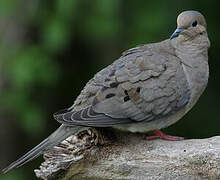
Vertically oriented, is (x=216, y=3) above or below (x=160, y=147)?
above

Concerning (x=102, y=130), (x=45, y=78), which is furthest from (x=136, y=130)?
(x=45, y=78)

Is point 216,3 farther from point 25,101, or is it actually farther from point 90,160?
point 90,160

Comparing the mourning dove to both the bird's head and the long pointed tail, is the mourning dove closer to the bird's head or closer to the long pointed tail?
the long pointed tail

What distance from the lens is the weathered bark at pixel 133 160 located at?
3.41 m

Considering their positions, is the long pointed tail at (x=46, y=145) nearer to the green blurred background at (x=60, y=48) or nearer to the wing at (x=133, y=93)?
the wing at (x=133, y=93)

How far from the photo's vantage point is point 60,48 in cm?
526

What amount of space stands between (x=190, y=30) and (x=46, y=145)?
1412 mm

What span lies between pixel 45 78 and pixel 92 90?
1.45 metres

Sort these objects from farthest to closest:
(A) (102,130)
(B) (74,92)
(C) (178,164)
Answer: (B) (74,92), (A) (102,130), (C) (178,164)

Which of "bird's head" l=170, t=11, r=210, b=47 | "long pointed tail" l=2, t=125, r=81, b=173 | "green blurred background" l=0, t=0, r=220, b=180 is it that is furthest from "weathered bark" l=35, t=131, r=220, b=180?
"green blurred background" l=0, t=0, r=220, b=180

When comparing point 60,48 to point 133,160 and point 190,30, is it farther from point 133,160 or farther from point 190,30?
point 133,160

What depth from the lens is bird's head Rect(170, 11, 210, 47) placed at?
4102 millimetres

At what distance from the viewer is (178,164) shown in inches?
135

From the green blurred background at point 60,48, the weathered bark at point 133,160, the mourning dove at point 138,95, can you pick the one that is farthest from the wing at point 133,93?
the green blurred background at point 60,48
